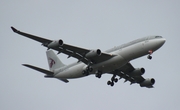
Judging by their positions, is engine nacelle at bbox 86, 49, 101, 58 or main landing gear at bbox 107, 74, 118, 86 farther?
main landing gear at bbox 107, 74, 118, 86

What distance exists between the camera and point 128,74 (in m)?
54.4

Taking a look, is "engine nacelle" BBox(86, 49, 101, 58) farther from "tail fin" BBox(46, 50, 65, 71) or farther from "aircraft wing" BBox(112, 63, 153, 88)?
"tail fin" BBox(46, 50, 65, 71)

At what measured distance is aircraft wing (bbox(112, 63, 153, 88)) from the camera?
174 feet

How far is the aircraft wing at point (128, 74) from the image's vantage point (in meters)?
53.0

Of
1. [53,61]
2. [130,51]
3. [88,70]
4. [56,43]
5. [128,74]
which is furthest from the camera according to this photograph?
[53,61]

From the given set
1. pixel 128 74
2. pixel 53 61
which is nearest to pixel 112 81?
pixel 128 74

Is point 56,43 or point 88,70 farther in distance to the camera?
point 88,70

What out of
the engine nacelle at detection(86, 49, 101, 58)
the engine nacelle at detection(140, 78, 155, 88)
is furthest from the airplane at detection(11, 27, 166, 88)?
the engine nacelle at detection(140, 78, 155, 88)

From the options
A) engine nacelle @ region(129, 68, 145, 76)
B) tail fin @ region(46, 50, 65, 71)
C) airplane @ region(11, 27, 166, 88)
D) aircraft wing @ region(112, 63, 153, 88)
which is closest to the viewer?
airplane @ region(11, 27, 166, 88)

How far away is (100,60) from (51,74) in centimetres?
1025

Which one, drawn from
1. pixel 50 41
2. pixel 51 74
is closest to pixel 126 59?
pixel 50 41

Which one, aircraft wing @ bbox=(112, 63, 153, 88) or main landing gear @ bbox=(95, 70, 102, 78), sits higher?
aircraft wing @ bbox=(112, 63, 153, 88)

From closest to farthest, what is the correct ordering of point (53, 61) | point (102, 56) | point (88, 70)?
1. point (102, 56)
2. point (88, 70)
3. point (53, 61)

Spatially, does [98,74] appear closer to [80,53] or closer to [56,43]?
[80,53]
